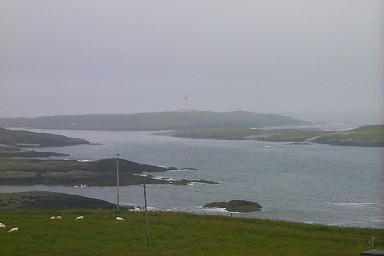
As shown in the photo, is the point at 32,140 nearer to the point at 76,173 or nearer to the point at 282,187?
the point at 76,173

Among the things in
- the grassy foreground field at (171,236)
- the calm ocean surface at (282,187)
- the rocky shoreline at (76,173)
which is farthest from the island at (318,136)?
the grassy foreground field at (171,236)

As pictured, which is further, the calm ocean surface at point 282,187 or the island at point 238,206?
the island at point 238,206

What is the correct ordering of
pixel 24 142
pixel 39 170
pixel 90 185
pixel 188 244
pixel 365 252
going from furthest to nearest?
pixel 24 142
pixel 39 170
pixel 90 185
pixel 188 244
pixel 365 252

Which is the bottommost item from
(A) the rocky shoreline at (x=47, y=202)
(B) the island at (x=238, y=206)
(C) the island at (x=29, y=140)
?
(B) the island at (x=238, y=206)

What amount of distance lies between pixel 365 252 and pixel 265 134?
155m

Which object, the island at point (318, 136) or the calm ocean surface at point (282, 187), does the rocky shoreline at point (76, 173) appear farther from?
the island at point (318, 136)

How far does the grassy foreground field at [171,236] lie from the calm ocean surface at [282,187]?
12.6 m

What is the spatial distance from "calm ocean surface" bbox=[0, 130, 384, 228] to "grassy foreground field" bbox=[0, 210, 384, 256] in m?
12.6

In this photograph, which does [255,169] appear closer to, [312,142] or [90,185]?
[90,185]

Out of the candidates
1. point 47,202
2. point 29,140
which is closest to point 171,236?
point 47,202

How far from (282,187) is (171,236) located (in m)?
40.5

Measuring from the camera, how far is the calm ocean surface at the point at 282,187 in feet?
170

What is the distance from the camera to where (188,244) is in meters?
28.4

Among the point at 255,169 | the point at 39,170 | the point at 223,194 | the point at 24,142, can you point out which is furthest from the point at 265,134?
the point at 223,194
